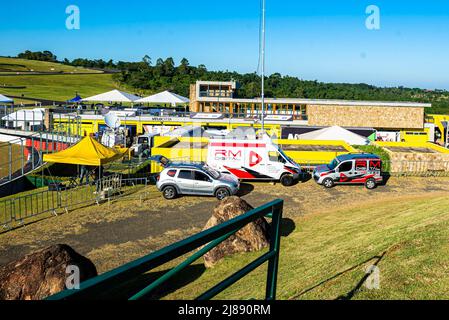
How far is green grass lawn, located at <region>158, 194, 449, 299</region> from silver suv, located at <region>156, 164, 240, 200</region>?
611 centimetres

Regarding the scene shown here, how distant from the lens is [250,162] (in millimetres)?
22656

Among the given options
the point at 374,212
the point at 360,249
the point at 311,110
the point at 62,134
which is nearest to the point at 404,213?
the point at 374,212

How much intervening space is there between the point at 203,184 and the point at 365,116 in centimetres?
3247

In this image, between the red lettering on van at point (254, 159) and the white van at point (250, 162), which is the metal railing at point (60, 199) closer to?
the white van at point (250, 162)

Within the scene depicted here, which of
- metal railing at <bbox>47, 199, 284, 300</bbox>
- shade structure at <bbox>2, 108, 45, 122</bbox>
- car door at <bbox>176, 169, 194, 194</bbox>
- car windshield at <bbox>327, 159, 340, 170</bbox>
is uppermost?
shade structure at <bbox>2, 108, 45, 122</bbox>

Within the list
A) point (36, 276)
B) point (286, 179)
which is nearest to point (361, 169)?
point (286, 179)

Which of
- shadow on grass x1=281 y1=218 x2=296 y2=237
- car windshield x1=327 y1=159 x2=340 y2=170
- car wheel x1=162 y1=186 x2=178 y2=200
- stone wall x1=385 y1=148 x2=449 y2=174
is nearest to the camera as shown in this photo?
shadow on grass x1=281 y1=218 x2=296 y2=237

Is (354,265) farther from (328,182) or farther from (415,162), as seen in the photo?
(415,162)

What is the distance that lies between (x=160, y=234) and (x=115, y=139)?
21.9 metres

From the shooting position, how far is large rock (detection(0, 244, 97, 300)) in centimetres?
854

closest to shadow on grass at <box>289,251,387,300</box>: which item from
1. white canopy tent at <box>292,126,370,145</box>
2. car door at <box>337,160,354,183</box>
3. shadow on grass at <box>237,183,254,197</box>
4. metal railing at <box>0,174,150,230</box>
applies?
metal railing at <box>0,174,150,230</box>

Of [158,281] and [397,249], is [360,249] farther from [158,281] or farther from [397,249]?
[158,281]

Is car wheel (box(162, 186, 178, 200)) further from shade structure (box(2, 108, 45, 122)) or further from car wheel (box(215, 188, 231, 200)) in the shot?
shade structure (box(2, 108, 45, 122))

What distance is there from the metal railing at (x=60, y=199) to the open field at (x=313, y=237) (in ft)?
2.67
